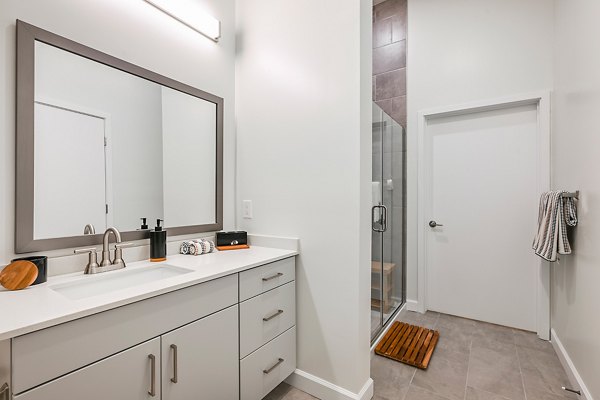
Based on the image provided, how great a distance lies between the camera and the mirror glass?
120 centimetres

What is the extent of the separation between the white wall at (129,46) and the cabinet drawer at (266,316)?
0.65 meters

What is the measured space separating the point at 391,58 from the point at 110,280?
3090 millimetres

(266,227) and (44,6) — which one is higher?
(44,6)

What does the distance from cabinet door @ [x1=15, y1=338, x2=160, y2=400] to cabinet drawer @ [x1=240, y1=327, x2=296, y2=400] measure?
46 cm

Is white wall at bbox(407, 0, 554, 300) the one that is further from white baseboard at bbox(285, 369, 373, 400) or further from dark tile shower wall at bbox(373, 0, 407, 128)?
white baseboard at bbox(285, 369, 373, 400)

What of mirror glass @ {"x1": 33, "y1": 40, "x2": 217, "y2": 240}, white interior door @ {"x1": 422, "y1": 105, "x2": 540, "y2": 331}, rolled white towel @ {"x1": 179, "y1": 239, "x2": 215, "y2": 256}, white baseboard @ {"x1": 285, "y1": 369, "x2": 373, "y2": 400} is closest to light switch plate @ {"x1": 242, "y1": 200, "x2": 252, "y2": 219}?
mirror glass @ {"x1": 33, "y1": 40, "x2": 217, "y2": 240}

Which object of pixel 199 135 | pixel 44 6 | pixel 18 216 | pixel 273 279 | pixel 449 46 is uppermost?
pixel 449 46

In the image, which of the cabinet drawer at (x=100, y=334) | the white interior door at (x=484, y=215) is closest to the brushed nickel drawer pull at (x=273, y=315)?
the cabinet drawer at (x=100, y=334)

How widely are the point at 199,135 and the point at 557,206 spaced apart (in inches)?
93.5

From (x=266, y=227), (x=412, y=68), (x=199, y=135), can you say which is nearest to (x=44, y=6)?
(x=199, y=135)

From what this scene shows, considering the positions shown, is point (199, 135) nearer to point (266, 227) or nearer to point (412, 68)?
point (266, 227)

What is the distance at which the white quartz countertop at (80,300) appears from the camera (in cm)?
76

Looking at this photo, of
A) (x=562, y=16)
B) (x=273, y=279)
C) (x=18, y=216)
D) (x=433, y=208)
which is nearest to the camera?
(x=18, y=216)

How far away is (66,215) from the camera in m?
1.25
